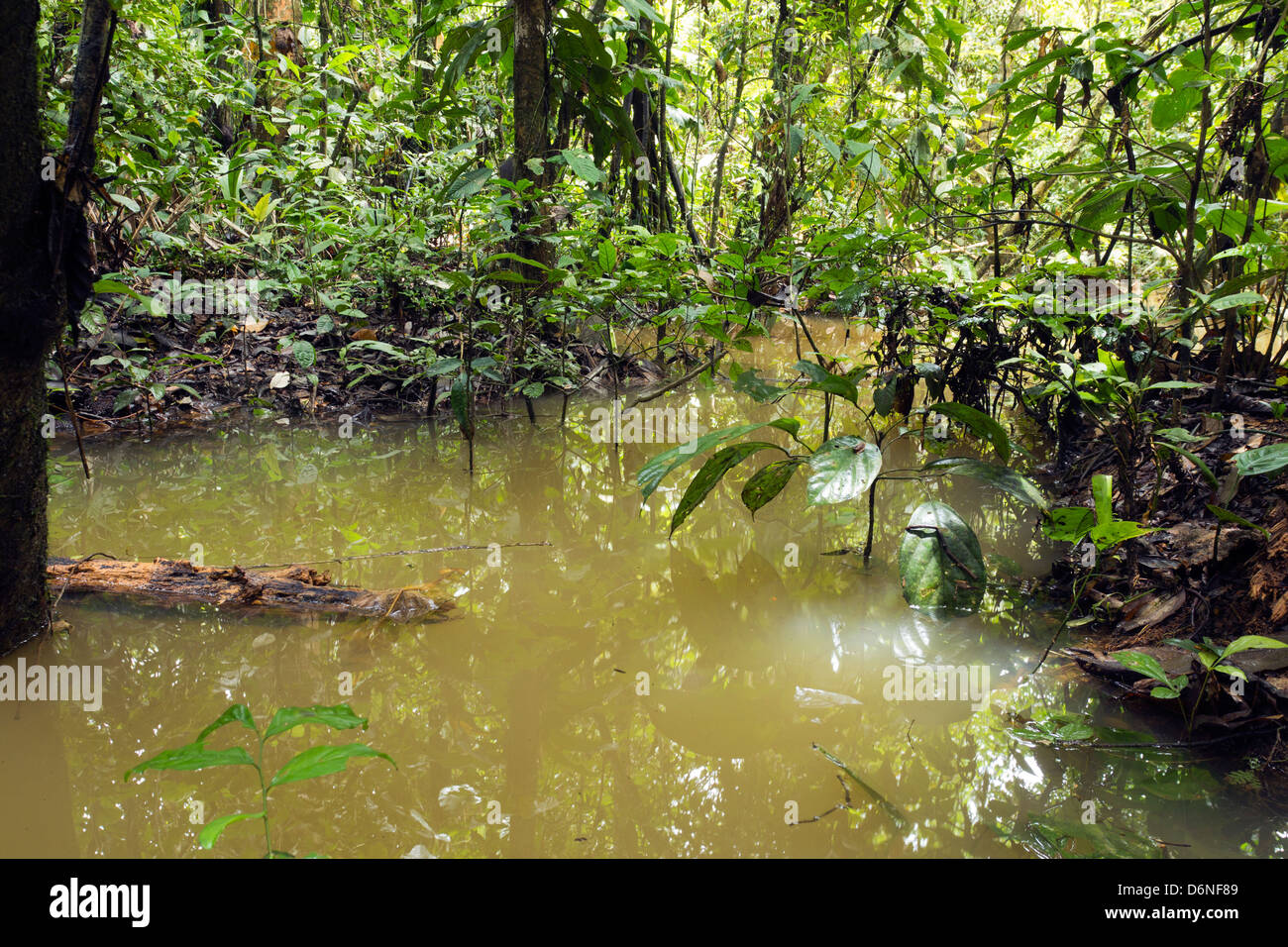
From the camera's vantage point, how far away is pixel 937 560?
5.69ft

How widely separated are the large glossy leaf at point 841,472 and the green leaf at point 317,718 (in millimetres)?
1041

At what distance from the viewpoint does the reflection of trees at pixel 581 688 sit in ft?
4.12

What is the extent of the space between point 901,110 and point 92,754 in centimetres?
597

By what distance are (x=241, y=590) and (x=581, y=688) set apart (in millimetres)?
915

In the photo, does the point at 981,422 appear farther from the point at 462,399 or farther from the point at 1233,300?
the point at 462,399

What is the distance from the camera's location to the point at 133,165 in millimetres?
3748

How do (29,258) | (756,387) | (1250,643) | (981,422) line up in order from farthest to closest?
1. (756,387)
2. (981,422)
3. (29,258)
4. (1250,643)

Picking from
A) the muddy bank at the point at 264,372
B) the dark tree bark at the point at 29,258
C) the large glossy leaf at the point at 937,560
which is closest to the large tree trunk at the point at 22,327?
the dark tree bark at the point at 29,258

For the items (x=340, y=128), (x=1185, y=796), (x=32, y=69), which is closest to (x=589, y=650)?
(x=1185, y=796)

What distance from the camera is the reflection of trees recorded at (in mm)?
1255

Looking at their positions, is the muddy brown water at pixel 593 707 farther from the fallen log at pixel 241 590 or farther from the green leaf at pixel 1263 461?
the green leaf at pixel 1263 461

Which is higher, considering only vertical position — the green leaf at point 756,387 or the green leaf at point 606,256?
the green leaf at point 606,256

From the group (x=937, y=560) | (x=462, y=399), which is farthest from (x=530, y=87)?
(x=937, y=560)

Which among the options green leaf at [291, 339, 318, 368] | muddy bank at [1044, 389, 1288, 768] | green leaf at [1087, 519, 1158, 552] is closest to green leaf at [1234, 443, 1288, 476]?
muddy bank at [1044, 389, 1288, 768]
